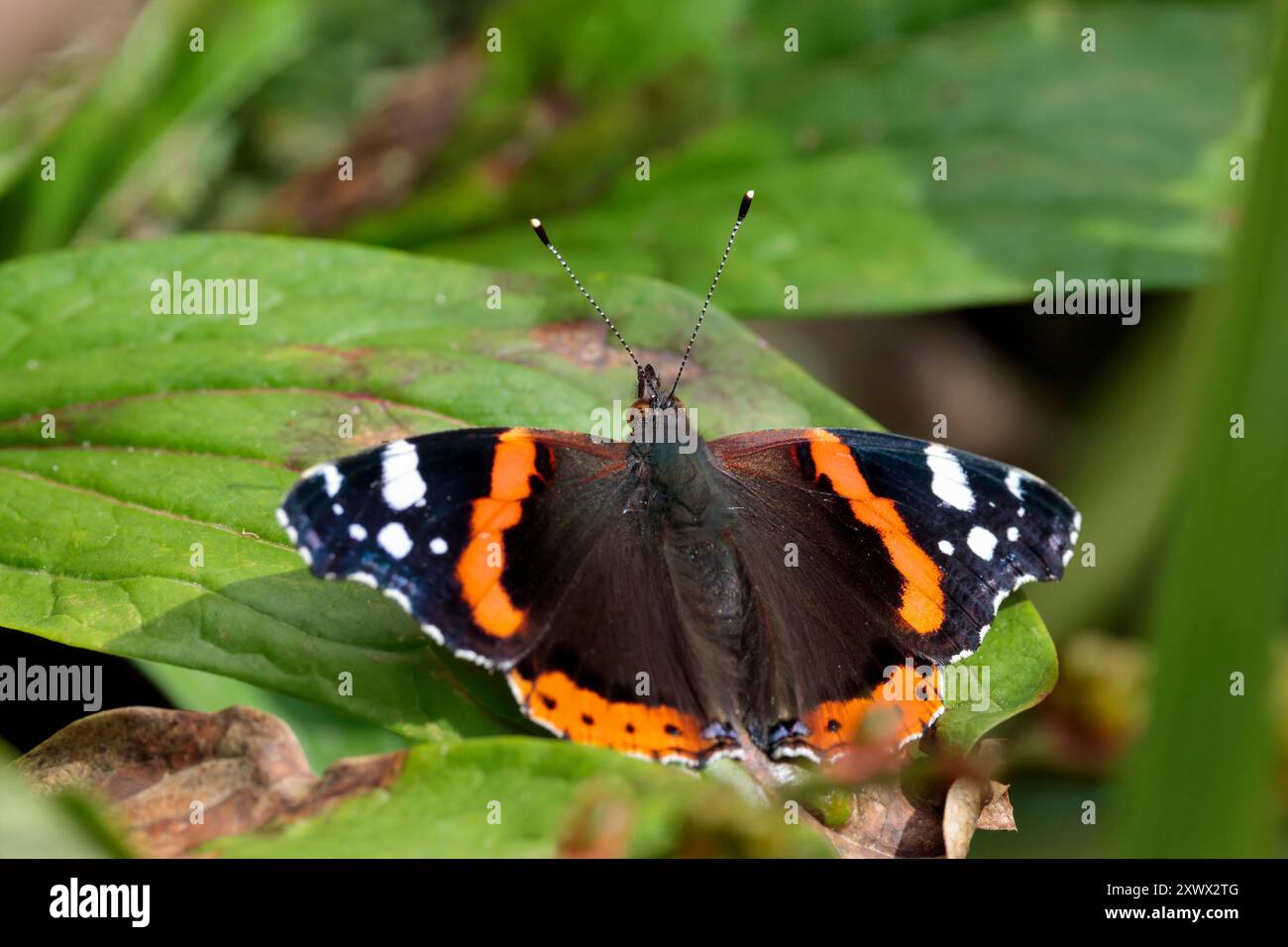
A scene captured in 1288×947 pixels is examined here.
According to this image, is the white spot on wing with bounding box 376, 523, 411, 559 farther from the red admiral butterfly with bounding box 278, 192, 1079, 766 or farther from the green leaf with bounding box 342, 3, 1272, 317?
the green leaf with bounding box 342, 3, 1272, 317

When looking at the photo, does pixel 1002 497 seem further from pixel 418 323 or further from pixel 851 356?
pixel 851 356

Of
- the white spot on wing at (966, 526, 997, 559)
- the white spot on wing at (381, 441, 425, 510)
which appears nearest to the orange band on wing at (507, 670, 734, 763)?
the white spot on wing at (381, 441, 425, 510)

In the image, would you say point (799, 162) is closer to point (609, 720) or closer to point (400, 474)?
point (400, 474)

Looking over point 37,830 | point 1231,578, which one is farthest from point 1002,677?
point 37,830

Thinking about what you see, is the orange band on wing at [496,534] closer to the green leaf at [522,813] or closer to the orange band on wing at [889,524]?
the green leaf at [522,813]
